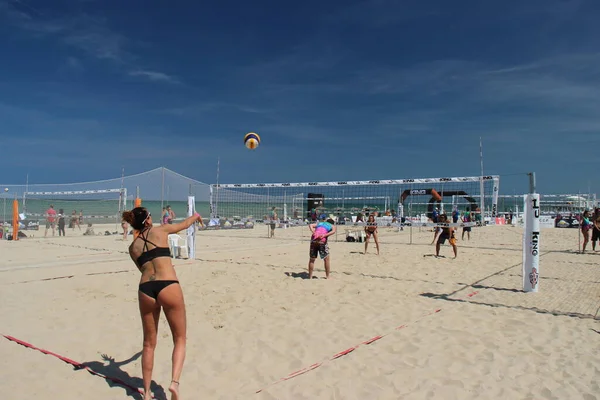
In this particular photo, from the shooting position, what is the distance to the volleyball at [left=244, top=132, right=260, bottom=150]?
12031mm

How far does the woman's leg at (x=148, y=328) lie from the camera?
286 cm

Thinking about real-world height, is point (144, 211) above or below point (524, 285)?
above

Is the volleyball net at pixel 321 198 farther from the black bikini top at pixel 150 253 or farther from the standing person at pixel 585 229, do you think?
the black bikini top at pixel 150 253

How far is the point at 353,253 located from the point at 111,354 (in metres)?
8.28

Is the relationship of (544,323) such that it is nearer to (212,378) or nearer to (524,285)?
(524,285)

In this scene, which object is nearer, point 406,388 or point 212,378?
point 406,388

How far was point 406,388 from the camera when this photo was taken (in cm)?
310

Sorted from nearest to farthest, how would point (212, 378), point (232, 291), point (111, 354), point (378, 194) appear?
point (212, 378)
point (111, 354)
point (232, 291)
point (378, 194)

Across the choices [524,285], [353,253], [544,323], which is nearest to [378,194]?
[353,253]

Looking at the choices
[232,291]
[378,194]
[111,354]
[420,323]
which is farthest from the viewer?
[378,194]

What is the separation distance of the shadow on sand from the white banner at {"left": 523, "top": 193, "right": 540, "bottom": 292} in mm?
5349

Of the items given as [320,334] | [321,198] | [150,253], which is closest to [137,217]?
[150,253]

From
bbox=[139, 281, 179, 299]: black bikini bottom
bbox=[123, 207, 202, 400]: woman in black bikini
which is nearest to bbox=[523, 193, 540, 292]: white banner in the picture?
bbox=[123, 207, 202, 400]: woman in black bikini

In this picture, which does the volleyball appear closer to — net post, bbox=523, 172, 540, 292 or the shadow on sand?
net post, bbox=523, 172, 540, 292
